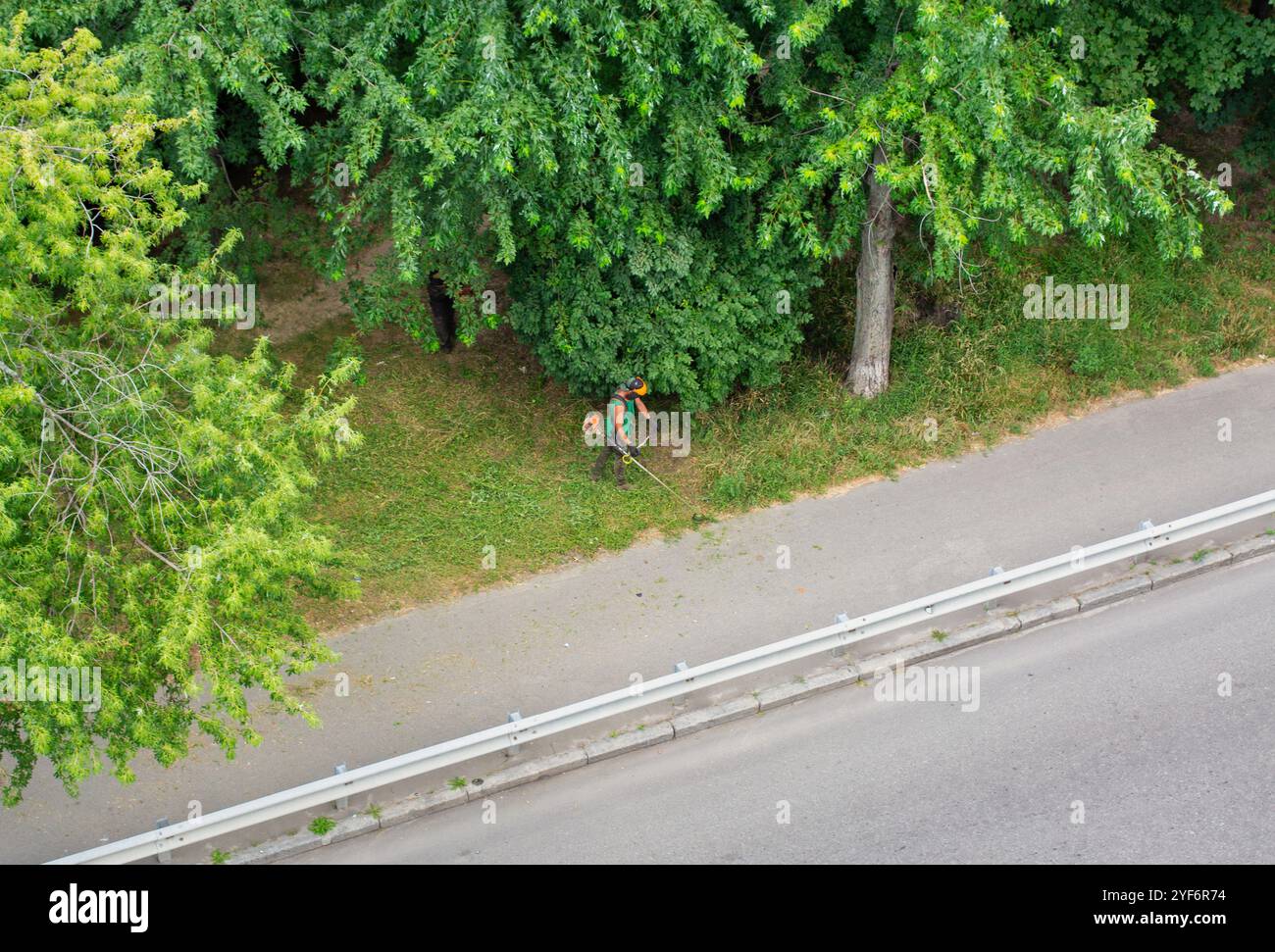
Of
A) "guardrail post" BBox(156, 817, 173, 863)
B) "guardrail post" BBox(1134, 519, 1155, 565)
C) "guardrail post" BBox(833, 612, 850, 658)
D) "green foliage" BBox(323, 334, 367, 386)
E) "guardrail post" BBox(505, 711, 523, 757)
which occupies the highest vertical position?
"green foliage" BBox(323, 334, 367, 386)

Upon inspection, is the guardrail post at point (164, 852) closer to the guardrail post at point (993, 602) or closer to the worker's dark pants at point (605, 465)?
the worker's dark pants at point (605, 465)

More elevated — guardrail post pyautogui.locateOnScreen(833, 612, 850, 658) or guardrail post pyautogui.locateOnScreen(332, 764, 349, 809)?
guardrail post pyautogui.locateOnScreen(833, 612, 850, 658)

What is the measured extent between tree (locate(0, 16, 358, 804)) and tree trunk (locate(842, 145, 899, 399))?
734 cm

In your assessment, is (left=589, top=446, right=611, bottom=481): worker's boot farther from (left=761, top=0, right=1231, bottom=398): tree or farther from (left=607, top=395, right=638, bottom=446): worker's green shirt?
(left=761, top=0, right=1231, bottom=398): tree

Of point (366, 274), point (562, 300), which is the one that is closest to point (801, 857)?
point (562, 300)

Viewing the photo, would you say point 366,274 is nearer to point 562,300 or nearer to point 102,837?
point 562,300

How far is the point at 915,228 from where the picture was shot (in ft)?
50.6

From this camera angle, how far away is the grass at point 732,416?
12992 mm

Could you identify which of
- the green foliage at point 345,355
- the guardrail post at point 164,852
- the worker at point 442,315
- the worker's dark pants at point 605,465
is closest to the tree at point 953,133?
the worker's dark pants at point 605,465

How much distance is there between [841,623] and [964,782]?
1.81 meters

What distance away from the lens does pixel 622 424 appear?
13.3 meters

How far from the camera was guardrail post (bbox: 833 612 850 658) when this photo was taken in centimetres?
1093

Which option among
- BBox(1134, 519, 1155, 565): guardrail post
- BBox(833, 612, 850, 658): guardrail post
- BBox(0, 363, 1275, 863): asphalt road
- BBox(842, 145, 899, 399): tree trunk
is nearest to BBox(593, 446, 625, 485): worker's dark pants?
BBox(0, 363, 1275, 863): asphalt road

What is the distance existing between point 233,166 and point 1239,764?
15.0 meters
